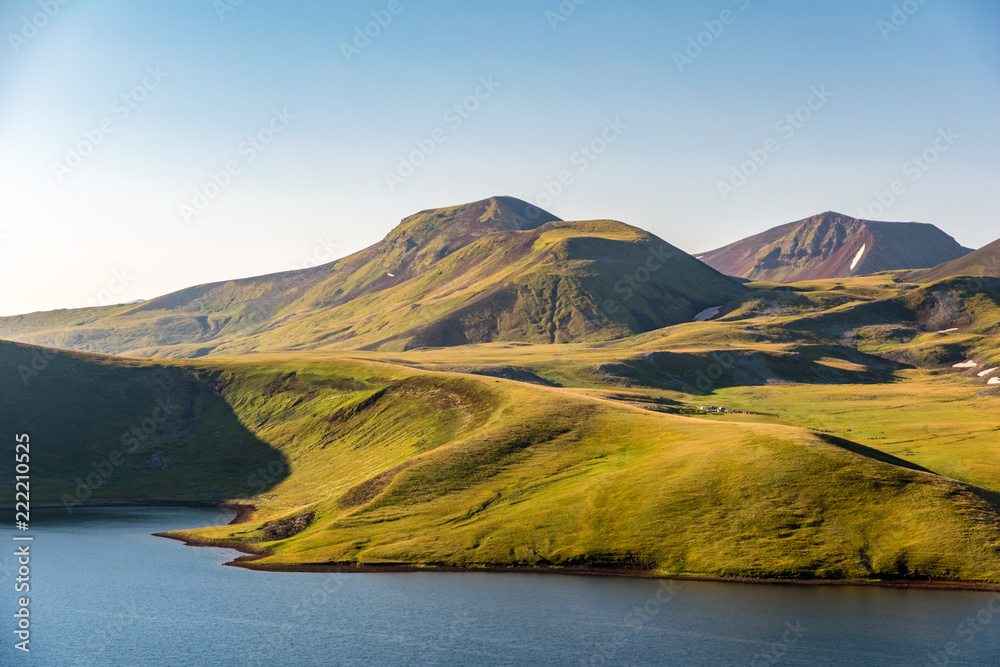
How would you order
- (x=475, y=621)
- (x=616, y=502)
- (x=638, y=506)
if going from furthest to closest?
1. (x=616, y=502)
2. (x=638, y=506)
3. (x=475, y=621)

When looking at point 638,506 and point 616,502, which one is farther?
point 616,502

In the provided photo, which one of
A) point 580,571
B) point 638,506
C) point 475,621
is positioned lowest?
point 580,571

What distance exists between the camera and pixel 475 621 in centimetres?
7744

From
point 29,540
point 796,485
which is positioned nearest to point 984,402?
point 796,485

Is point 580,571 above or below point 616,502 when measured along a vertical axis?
below

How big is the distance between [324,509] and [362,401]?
207 ft

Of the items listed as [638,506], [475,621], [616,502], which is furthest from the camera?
[616,502]

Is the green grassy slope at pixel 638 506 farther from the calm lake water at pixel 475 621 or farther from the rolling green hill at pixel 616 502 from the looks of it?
the calm lake water at pixel 475 621

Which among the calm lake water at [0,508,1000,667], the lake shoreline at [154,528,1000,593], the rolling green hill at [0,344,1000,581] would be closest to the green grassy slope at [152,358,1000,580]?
the rolling green hill at [0,344,1000,581]

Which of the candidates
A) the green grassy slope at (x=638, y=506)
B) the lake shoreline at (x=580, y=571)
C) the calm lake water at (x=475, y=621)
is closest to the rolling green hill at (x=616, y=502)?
the green grassy slope at (x=638, y=506)

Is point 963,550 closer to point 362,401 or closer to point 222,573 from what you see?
point 222,573

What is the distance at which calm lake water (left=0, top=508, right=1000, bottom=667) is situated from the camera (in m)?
68.4

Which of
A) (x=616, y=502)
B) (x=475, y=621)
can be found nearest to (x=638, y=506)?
(x=616, y=502)

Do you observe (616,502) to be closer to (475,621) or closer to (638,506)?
(638,506)
